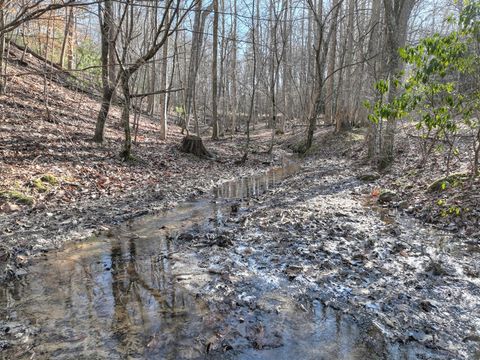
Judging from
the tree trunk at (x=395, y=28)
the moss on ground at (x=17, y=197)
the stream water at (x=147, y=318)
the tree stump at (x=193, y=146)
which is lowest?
the stream water at (x=147, y=318)

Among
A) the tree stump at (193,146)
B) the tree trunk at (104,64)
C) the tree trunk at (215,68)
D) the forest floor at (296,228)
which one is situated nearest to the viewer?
the forest floor at (296,228)

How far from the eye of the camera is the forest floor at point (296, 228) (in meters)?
4.41

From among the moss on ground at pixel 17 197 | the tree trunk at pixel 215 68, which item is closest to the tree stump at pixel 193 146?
the tree trunk at pixel 215 68

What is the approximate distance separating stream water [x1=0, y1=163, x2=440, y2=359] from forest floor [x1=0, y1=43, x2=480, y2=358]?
5.7 inches

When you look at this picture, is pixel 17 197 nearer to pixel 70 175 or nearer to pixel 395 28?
pixel 70 175

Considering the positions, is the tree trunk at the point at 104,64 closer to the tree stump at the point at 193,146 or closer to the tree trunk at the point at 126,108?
the tree trunk at the point at 126,108

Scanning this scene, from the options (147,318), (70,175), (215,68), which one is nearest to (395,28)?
(70,175)

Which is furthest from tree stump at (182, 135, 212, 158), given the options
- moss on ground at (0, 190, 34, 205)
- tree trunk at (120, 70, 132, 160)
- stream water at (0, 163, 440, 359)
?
stream water at (0, 163, 440, 359)

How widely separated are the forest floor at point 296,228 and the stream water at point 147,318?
14 centimetres

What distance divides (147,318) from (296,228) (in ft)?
12.0

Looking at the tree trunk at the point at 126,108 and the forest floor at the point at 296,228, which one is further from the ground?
the tree trunk at the point at 126,108

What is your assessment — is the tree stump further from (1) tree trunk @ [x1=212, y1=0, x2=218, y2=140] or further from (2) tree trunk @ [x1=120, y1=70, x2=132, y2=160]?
(1) tree trunk @ [x1=212, y1=0, x2=218, y2=140]

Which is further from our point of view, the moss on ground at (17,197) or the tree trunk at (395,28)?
the tree trunk at (395,28)

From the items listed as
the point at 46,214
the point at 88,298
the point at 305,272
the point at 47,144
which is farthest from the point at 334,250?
the point at 47,144
